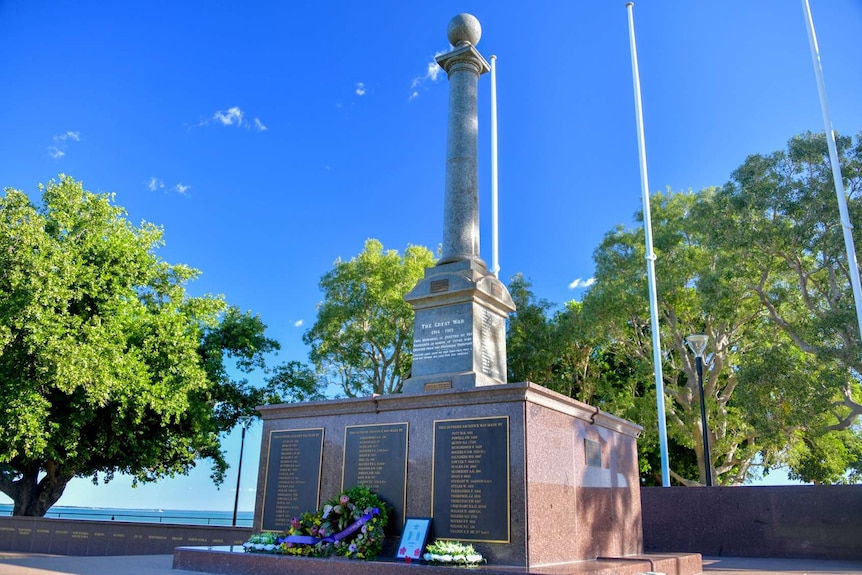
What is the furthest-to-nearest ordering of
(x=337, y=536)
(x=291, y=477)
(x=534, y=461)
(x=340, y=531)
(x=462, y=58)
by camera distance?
(x=462, y=58)
(x=291, y=477)
(x=340, y=531)
(x=337, y=536)
(x=534, y=461)

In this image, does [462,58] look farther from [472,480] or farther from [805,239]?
[805,239]

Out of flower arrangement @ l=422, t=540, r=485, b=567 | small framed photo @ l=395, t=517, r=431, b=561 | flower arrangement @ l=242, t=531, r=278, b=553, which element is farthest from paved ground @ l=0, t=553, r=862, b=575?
flower arrangement @ l=422, t=540, r=485, b=567

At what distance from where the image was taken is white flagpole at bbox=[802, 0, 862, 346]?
16984 millimetres

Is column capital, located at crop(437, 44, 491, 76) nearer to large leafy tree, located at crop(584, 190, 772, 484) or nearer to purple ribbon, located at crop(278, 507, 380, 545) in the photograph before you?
purple ribbon, located at crop(278, 507, 380, 545)

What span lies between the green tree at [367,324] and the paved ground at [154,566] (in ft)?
63.3

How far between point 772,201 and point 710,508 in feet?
35.6

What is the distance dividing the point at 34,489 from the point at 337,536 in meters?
18.6

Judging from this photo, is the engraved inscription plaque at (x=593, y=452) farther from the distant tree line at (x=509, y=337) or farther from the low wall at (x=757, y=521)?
the distant tree line at (x=509, y=337)

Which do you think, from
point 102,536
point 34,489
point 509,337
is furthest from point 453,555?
point 509,337

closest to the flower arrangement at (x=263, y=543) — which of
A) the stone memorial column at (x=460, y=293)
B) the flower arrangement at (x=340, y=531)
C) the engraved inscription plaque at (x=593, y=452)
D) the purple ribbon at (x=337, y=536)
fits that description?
the flower arrangement at (x=340, y=531)

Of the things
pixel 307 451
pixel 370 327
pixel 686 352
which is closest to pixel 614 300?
pixel 686 352

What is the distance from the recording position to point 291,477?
10.3 meters

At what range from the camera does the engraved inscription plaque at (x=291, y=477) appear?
10062 mm

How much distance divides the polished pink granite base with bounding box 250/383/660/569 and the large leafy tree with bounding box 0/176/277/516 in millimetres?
10873
